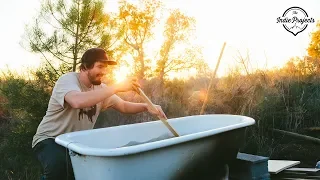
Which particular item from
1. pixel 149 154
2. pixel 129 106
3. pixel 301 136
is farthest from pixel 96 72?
pixel 301 136

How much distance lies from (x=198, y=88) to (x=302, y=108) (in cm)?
277

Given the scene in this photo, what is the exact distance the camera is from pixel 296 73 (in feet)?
25.4

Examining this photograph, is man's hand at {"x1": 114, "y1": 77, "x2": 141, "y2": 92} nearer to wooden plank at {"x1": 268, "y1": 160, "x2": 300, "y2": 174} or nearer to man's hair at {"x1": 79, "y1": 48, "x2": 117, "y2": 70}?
man's hair at {"x1": 79, "y1": 48, "x2": 117, "y2": 70}

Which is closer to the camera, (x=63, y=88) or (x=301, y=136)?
(x=63, y=88)

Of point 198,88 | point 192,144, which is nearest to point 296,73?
point 198,88

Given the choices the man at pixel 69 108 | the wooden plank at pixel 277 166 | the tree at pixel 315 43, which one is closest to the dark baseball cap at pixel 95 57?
the man at pixel 69 108

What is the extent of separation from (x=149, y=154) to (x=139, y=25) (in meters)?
9.55

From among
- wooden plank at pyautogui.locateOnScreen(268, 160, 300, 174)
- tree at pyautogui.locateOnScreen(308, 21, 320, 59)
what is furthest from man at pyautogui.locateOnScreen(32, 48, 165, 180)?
tree at pyautogui.locateOnScreen(308, 21, 320, 59)

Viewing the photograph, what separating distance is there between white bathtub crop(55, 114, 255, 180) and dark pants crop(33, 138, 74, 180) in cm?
17

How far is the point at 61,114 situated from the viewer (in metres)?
3.27

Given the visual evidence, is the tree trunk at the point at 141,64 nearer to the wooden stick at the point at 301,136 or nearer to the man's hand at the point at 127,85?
the wooden stick at the point at 301,136

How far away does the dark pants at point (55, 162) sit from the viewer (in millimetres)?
2992

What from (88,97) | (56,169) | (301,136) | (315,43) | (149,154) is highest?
(315,43)

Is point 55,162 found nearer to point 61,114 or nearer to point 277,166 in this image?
point 61,114
